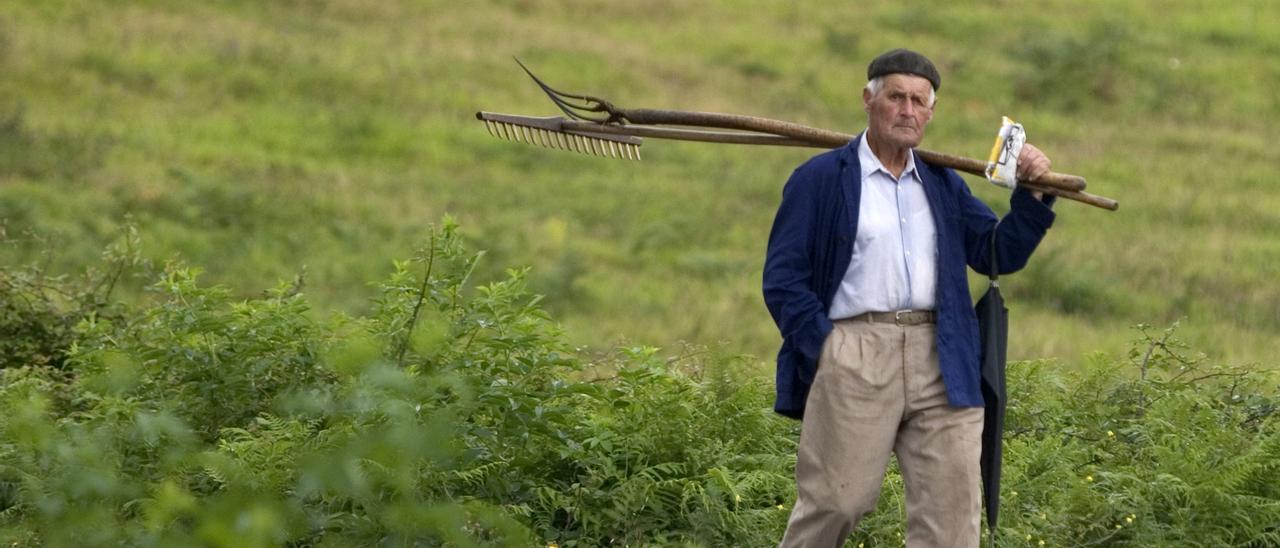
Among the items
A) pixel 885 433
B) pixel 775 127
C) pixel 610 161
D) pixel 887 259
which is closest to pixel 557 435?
pixel 775 127

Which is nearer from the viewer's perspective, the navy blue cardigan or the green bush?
the navy blue cardigan

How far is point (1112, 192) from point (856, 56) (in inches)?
314

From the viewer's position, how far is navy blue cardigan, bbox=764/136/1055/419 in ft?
17.7

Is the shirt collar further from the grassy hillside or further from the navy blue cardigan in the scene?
the grassy hillside

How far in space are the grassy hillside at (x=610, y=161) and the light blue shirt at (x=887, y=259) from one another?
25.8ft

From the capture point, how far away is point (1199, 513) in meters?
6.64

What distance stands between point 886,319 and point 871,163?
1.52 feet

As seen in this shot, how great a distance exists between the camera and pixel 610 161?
874 inches

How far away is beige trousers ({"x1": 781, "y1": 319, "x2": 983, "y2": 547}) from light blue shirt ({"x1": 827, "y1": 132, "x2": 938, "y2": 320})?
0.07 meters

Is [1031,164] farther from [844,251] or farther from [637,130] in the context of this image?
[637,130]

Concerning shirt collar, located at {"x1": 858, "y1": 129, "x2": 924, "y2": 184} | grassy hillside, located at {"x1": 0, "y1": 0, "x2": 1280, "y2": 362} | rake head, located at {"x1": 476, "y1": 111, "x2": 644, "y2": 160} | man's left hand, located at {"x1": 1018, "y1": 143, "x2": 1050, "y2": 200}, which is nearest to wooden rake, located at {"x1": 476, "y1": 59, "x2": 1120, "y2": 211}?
rake head, located at {"x1": 476, "y1": 111, "x2": 644, "y2": 160}

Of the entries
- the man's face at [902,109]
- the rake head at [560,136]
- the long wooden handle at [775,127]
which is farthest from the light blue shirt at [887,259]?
the rake head at [560,136]

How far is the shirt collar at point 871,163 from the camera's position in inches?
216

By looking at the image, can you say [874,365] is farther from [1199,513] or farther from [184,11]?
[184,11]
